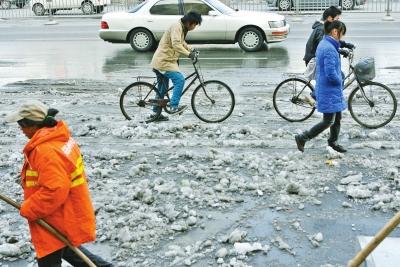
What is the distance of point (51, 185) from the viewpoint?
362cm

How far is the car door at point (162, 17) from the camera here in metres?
16.8

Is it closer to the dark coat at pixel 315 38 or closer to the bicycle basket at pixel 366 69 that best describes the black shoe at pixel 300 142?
the bicycle basket at pixel 366 69

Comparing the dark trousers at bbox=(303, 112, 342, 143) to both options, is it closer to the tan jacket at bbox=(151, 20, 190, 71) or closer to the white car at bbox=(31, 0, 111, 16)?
the tan jacket at bbox=(151, 20, 190, 71)

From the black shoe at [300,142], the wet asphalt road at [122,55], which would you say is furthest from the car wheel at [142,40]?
the black shoe at [300,142]

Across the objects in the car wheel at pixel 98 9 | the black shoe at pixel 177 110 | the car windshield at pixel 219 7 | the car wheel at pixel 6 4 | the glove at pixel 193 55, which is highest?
the car wheel at pixel 6 4

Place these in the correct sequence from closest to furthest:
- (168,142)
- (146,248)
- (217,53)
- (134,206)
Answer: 1. (146,248)
2. (134,206)
3. (168,142)
4. (217,53)

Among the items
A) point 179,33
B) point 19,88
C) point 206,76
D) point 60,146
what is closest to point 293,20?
point 206,76

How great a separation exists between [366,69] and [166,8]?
9817 millimetres

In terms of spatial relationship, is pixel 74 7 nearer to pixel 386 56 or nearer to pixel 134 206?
pixel 386 56

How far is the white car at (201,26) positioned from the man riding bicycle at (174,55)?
308 inches

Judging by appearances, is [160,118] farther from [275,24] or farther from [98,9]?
[98,9]

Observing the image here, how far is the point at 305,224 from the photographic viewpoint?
5422 millimetres

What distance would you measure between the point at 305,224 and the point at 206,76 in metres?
7.88

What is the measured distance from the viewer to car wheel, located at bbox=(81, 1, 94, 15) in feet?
97.8
